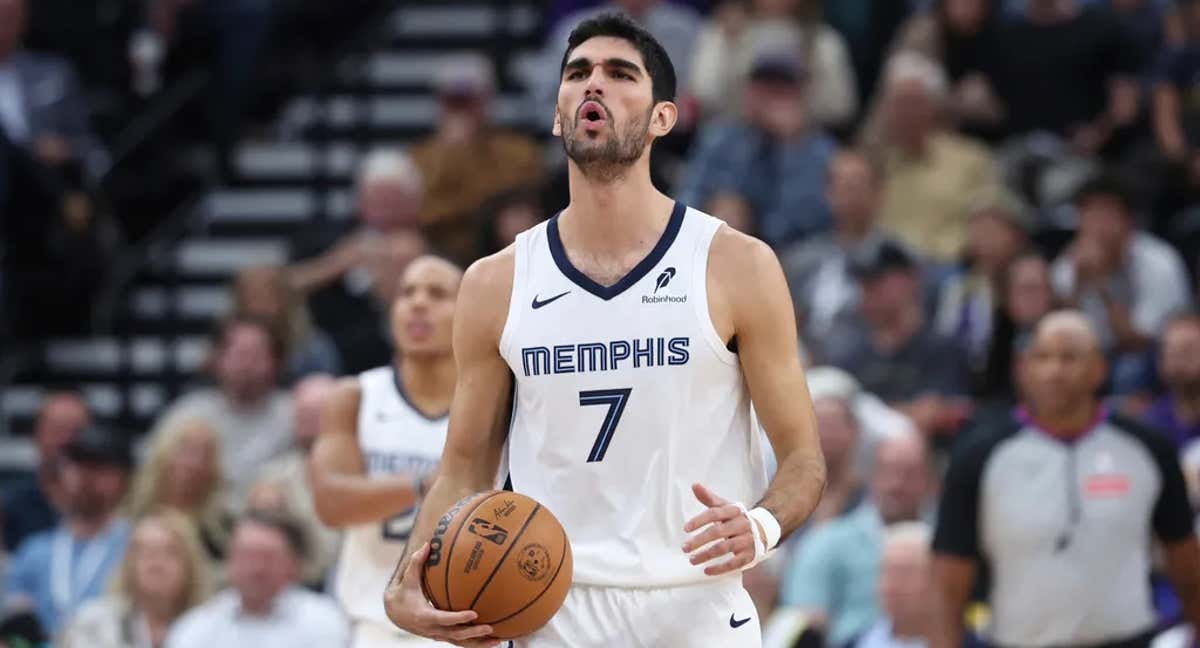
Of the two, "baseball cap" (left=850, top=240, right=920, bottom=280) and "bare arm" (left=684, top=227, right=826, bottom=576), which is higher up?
"bare arm" (left=684, top=227, right=826, bottom=576)

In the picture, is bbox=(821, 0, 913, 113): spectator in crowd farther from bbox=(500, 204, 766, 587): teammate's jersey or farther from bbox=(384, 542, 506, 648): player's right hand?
bbox=(384, 542, 506, 648): player's right hand

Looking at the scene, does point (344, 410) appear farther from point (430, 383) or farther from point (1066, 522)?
point (1066, 522)

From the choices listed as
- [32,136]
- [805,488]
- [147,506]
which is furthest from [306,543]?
[805,488]

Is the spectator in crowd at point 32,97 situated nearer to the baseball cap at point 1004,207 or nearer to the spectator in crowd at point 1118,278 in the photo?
the baseball cap at point 1004,207

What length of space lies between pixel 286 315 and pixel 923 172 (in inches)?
152

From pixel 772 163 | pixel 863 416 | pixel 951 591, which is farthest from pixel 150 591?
pixel 772 163

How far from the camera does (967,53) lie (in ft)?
45.6

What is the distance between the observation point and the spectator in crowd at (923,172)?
13.0m

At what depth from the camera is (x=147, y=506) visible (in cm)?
1187

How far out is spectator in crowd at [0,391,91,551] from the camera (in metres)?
12.9

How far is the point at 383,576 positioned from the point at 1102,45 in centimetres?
702

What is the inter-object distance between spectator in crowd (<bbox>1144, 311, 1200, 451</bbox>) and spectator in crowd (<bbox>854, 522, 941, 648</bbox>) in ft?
5.52

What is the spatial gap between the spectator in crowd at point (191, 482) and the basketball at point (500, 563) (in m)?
6.45

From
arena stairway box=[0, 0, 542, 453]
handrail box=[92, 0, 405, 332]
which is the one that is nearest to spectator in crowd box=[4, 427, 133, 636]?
arena stairway box=[0, 0, 542, 453]
